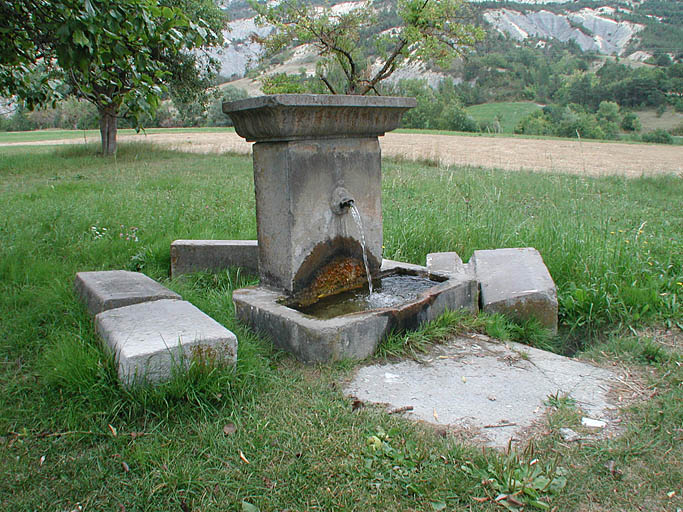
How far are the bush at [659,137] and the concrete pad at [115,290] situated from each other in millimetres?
37118

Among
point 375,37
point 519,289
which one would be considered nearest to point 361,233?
point 519,289

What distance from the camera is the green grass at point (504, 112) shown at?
41344 millimetres

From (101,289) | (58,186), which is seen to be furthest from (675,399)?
(58,186)

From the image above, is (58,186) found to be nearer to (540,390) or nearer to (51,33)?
(51,33)

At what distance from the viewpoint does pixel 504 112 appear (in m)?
47.0

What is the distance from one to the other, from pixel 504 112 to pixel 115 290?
1888 inches

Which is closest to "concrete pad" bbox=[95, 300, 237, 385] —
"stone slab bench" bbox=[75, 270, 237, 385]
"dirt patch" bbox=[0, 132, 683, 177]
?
"stone slab bench" bbox=[75, 270, 237, 385]

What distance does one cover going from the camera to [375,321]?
323 centimetres

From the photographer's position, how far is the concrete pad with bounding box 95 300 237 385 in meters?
2.52

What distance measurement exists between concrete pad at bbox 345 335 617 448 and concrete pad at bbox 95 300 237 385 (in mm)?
756

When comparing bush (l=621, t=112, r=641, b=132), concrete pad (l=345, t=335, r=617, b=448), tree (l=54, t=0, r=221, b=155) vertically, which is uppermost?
bush (l=621, t=112, r=641, b=132)

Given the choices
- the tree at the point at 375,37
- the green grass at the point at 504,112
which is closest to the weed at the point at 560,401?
the tree at the point at 375,37

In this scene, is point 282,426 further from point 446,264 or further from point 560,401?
point 446,264

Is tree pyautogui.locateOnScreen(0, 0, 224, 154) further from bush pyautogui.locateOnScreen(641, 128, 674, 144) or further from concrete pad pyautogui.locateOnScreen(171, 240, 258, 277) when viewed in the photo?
bush pyautogui.locateOnScreen(641, 128, 674, 144)
